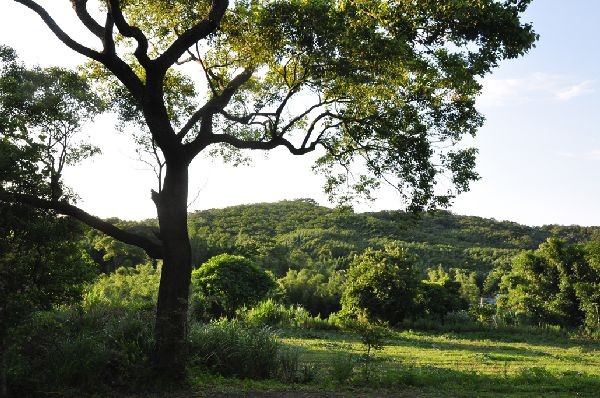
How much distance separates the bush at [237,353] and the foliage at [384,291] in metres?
15.6

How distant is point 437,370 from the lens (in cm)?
1098

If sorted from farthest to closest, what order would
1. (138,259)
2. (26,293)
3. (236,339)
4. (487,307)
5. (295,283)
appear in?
(138,259) < (295,283) < (487,307) < (236,339) < (26,293)

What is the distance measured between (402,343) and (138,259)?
2540cm

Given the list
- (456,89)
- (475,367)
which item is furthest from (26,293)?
(475,367)

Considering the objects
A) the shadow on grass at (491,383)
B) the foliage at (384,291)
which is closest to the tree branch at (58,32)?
the shadow on grass at (491,383)

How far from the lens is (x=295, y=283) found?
100ft

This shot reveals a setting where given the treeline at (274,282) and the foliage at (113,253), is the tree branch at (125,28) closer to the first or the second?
the treeline at (274,282)

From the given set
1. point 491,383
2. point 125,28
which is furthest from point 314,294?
point 125,28

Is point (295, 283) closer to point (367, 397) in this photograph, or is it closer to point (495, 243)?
point (367, 397)

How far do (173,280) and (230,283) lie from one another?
14813 mm

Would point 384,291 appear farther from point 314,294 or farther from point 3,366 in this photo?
point 3,366

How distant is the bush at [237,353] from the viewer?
963 cm

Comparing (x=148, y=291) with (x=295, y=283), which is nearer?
(x=148, y=291)

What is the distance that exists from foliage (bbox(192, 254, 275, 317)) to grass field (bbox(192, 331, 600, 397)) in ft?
12.5
